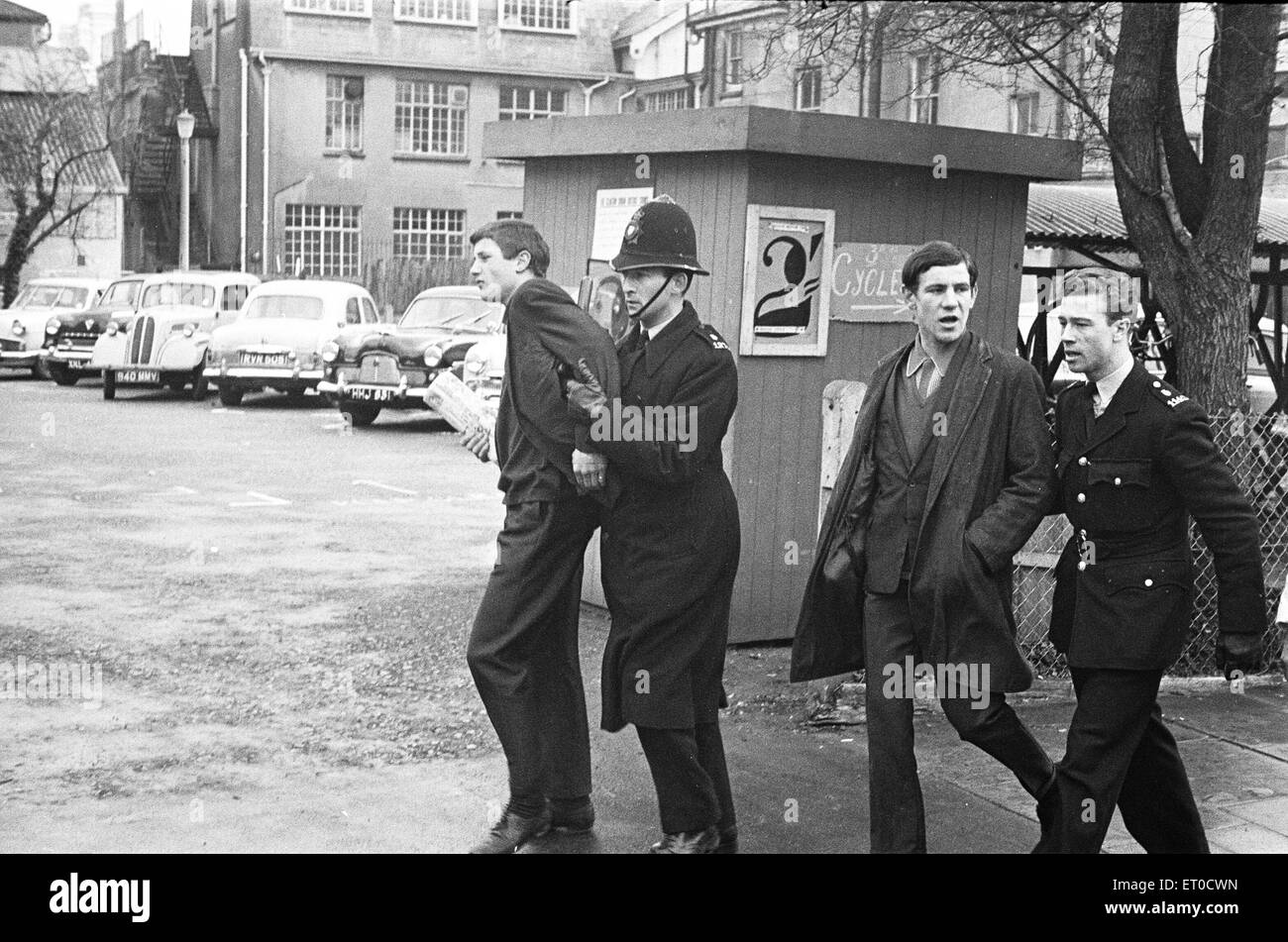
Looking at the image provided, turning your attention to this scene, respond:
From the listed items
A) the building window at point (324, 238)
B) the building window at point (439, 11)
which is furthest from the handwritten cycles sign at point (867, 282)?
the building window at point (439, 11)

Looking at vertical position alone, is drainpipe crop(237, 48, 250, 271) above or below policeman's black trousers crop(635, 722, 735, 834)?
above

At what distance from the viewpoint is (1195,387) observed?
8367 mm

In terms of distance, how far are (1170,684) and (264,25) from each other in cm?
4108

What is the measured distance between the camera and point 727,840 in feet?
17.6

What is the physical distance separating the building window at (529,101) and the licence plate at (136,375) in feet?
80.4

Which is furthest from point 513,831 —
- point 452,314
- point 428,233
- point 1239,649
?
point 428,233

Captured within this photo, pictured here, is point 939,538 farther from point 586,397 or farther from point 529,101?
point 529,101

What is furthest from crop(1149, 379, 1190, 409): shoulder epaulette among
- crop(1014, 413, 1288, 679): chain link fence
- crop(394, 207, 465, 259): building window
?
crop(394, 207, 465, 259): building window

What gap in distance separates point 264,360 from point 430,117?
969 inches

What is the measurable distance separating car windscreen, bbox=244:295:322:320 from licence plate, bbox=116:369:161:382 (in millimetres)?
1681

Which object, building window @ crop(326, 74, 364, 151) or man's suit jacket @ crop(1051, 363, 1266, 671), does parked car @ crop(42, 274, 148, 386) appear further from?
man's suit jacket @ crop(1051, 363, 1266, 671)

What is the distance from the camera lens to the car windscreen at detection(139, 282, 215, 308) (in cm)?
2772

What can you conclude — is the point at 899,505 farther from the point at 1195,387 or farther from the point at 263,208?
the point at 263,208

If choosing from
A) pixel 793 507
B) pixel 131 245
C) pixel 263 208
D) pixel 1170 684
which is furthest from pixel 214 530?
pixel 131 245
